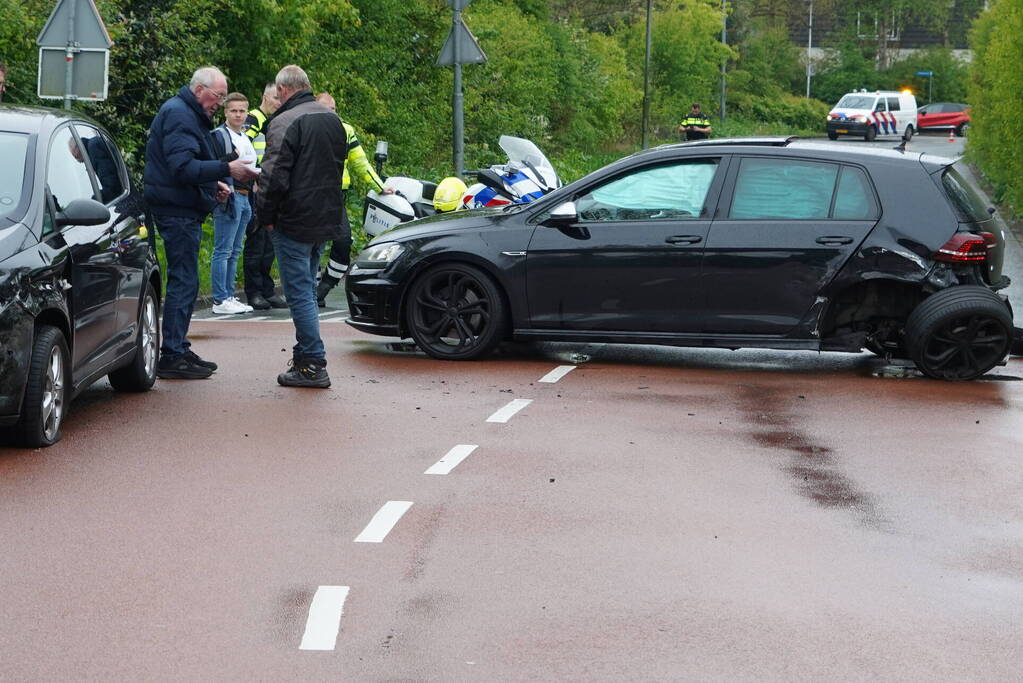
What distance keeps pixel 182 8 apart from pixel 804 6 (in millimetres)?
95321

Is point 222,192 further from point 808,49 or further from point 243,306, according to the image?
point 808,49

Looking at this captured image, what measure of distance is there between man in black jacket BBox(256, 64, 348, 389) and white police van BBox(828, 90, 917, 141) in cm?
6248

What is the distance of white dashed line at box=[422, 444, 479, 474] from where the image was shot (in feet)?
25.2

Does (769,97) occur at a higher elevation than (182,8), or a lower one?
higher

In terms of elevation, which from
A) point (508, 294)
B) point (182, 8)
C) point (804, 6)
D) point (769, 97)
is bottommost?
point (508, 294)

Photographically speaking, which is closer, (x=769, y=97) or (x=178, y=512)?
(x=178, y=512)

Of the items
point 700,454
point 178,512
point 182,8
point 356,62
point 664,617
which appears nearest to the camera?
point 664,617

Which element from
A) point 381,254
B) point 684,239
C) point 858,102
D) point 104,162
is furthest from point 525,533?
point 858,102

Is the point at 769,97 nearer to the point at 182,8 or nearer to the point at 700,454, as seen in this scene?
the point at 182,8

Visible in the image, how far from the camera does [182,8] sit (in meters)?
21.7

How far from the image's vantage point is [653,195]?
11.2 metres

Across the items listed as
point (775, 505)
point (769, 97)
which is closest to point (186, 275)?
point (775, 505)

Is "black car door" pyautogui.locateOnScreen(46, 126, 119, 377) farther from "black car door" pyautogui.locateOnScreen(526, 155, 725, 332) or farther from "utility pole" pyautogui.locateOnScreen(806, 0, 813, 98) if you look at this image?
"utility pole" pyautogui.locateOnScreen(806, 0, 813, 98)

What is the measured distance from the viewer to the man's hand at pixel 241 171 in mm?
10234
